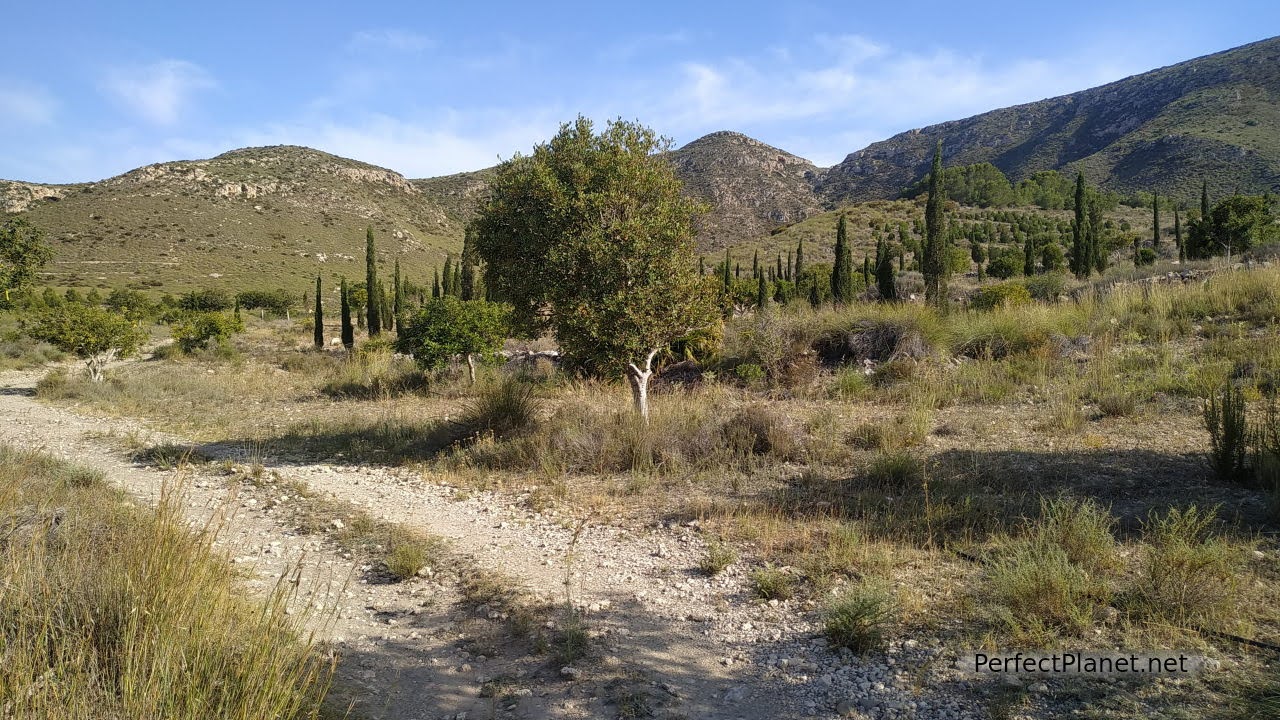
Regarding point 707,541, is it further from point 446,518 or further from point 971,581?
point 446,518

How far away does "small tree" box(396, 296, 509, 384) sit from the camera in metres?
16.4

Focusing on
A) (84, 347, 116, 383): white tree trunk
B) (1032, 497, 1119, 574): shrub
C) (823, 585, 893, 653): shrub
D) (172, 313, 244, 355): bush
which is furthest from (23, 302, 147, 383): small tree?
(1032, 497, 1119, 574): shrub

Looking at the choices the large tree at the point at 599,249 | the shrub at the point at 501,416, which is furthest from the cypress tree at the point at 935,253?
the shrub at the point at 501,416

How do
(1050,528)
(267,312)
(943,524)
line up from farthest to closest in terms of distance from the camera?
(267,312)
(943,524)
(1050,528)

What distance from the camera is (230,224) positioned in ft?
218

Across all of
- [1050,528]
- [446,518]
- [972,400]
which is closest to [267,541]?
[446,518]

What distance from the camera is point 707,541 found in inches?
234

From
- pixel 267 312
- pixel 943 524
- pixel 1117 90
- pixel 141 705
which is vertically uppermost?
pixel 1117 90

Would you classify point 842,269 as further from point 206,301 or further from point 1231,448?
point 206,301

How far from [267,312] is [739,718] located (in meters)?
58.1

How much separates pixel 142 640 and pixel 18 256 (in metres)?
17.5

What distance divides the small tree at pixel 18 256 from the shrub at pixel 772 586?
17714 millimetres

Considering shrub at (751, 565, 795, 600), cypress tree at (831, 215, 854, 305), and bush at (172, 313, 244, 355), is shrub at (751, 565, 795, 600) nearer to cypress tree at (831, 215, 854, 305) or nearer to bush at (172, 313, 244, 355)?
cypress tree at (831, 215, 854, 305)

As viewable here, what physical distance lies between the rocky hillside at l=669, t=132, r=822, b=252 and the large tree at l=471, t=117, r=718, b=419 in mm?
60658
